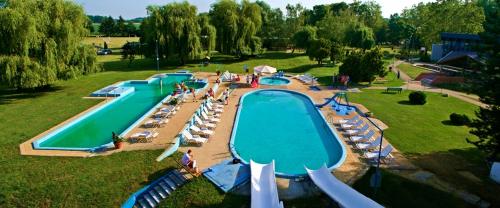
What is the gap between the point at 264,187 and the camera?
1376cm

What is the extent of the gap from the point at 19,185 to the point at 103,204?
4.00 metres

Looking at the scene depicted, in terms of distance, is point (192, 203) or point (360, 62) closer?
point (192, 203)

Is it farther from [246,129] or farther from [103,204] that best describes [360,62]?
[103,204]

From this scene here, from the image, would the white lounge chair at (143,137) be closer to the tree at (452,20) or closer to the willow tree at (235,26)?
the willow tree at (235,26)

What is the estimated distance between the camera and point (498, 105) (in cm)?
1480

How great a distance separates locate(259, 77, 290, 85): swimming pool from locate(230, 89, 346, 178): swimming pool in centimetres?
771

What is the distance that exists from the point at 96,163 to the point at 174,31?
30.6 m

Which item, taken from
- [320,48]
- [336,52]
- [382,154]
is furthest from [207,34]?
[382,154]

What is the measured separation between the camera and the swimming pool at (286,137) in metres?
18.0

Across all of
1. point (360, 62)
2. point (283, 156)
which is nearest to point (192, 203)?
point (283, 156)

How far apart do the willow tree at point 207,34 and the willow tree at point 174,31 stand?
1.54m

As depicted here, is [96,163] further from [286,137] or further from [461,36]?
[461,36]

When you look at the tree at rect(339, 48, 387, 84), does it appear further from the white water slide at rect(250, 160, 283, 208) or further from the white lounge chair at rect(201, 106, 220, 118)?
the white water slide at rect(250, 160, 283, 208)

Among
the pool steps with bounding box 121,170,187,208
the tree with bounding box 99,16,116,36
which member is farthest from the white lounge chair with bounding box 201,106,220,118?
the tree with bounding box 99,16,116,36
